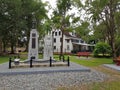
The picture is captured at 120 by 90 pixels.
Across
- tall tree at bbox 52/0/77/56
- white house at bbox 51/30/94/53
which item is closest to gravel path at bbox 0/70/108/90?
tall tree at bbox 52/0/77/56

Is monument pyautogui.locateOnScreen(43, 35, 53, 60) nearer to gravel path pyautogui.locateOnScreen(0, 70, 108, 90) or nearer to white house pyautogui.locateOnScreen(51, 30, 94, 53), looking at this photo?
gravel path pyautogui.locateOnScreen(0, 70, 108, 90)

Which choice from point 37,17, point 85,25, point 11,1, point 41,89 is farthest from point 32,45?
point 37,17

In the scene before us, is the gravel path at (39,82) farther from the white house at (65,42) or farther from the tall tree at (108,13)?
the white house at (65,42)

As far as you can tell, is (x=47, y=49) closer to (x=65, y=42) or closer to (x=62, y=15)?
(x=62, y=15)

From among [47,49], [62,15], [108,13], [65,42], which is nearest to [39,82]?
[47,49]

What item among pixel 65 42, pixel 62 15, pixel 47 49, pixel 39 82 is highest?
pixel 62 15

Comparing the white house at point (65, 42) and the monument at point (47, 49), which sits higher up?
the white house at point (65, 42)

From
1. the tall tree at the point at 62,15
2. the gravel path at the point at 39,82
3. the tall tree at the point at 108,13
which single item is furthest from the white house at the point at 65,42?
the gravel path at the point at 39,82

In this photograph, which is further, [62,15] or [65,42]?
[65,42]

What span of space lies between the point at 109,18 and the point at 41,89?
55.2ft

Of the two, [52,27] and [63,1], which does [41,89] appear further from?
[52,27]

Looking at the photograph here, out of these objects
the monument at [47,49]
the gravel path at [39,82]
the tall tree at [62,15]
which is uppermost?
the tall tree at [62,15]

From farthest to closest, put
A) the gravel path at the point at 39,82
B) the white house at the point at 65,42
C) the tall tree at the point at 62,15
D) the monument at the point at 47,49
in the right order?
the white house at the point at 65,42 → the tall tree at the point at 62,15 → the monument at the point at 47,49 → the gravel path at the point at 39,82

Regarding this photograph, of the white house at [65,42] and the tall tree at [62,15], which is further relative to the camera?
the white house at [65,42]
